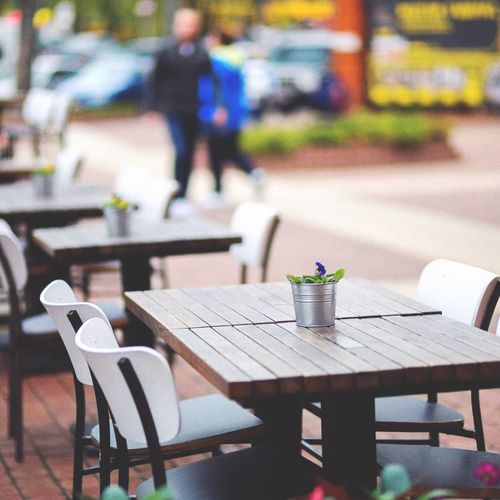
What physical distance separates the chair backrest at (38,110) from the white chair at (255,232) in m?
8.33

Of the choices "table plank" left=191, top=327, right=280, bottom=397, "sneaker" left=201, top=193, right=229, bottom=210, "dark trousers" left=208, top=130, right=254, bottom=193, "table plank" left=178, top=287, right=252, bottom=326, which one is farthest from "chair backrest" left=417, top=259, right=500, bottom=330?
"dark trousers" left=208, top=130, right=254, bottom=193

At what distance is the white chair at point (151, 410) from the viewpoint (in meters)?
2.71

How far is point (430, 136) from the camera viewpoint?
16500 mm

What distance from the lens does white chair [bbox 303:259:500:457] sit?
139 inches

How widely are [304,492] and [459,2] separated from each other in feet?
78.2

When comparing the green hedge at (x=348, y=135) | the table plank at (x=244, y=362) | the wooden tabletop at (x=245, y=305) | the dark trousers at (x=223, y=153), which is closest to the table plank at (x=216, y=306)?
the wooden tabletop at (x=245, y=305)

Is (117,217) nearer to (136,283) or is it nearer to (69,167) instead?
(136,283)

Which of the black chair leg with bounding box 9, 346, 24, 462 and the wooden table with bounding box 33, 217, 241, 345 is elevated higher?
the wooden table with bounding box 33, 217, 241, 345

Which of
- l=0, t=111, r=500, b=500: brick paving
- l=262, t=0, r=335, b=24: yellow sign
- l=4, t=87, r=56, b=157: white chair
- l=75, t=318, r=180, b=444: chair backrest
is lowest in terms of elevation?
l=0, t=111, r=500, b=500: brick paving

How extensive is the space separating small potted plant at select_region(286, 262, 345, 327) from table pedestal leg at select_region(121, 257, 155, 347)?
1.98 metres

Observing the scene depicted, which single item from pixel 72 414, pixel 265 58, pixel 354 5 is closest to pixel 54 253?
pixel 72 414

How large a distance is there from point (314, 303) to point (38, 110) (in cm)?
1102

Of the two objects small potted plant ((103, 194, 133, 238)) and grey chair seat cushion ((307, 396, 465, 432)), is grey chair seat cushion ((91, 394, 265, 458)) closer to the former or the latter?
grey chair seat cushion ((307, 396, 465, 432))

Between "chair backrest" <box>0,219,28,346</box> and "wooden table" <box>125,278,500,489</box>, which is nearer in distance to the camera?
"wooden table" <box>125,278,500,489</box>
